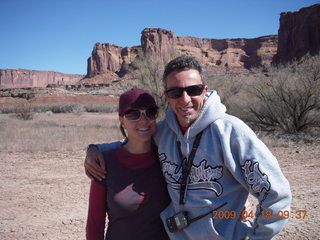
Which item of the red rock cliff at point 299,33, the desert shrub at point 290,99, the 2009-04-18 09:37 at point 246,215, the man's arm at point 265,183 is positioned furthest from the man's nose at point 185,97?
the red rock cliff at point 299,33

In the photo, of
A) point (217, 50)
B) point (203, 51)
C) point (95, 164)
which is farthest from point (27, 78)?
point (95, 164)

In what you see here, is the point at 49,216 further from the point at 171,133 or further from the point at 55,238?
the point at 171,133

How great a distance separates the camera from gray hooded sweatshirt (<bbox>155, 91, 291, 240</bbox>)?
1.28 metres

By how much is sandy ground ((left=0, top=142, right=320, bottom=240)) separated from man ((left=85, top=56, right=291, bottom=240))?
234 centimetres

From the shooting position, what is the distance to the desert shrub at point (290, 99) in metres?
10.6

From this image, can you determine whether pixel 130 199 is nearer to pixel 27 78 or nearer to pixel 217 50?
pixel 217 50

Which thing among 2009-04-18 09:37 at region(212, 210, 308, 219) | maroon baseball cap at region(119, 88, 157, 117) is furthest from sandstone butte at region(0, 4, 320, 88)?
2009-04-18 09:37 at region(212, 210, 308, 219)

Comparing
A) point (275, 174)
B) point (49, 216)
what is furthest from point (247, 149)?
point (49, 216)

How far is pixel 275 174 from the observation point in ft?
4.20

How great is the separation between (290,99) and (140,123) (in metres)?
11.1

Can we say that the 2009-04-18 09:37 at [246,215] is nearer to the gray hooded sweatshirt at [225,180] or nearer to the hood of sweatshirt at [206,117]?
the gray hooded sweatshirt at [225,180]

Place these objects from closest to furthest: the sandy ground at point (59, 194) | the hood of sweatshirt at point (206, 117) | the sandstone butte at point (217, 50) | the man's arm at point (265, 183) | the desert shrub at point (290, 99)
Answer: the man's arm at point (265, 183) < the hood of sweatshirt at point (206, 117) < the sandy ground at point (59, 194) < the desert shrub at point (290, 99) < the sandstone butte at point (217, 50)

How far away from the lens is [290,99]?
1101cm

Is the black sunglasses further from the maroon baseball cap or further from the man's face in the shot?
the maroon baseball cap
